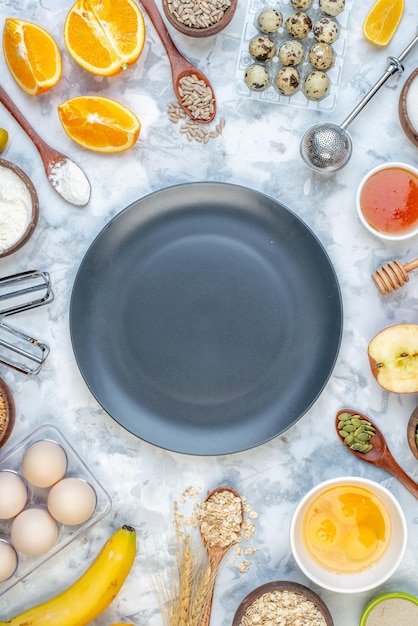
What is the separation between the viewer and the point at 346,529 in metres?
1.32

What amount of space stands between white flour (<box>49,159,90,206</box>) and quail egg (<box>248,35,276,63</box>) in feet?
1.32

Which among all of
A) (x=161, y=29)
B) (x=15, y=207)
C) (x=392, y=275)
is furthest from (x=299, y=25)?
(x=15, y=207)

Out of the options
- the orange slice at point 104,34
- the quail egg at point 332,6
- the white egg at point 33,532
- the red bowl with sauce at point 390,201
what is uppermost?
the quail egg at point 332,6

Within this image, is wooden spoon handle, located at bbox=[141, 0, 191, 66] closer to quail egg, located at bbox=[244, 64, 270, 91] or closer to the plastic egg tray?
quail egg, located at bbox=[244, 64, 270, 91]

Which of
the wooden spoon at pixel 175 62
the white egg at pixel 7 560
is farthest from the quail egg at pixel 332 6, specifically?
the white egg at pixel 7 560

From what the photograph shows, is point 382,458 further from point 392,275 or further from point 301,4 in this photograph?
point 301,4

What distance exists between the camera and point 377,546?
4.33 ft

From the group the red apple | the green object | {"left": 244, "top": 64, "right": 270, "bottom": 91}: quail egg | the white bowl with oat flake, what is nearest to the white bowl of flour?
{"left": 244, "top": 64, "right": 270, "bottom": 91}: quail egg

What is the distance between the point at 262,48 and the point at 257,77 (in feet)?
0.17

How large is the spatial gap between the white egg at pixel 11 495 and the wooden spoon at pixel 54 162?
21.3 inches

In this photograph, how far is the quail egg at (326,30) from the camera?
133 cm

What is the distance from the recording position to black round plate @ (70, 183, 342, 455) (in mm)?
1335

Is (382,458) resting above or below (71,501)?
above

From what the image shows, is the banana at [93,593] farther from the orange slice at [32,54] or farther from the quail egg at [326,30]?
the quail egg at [326,30]
